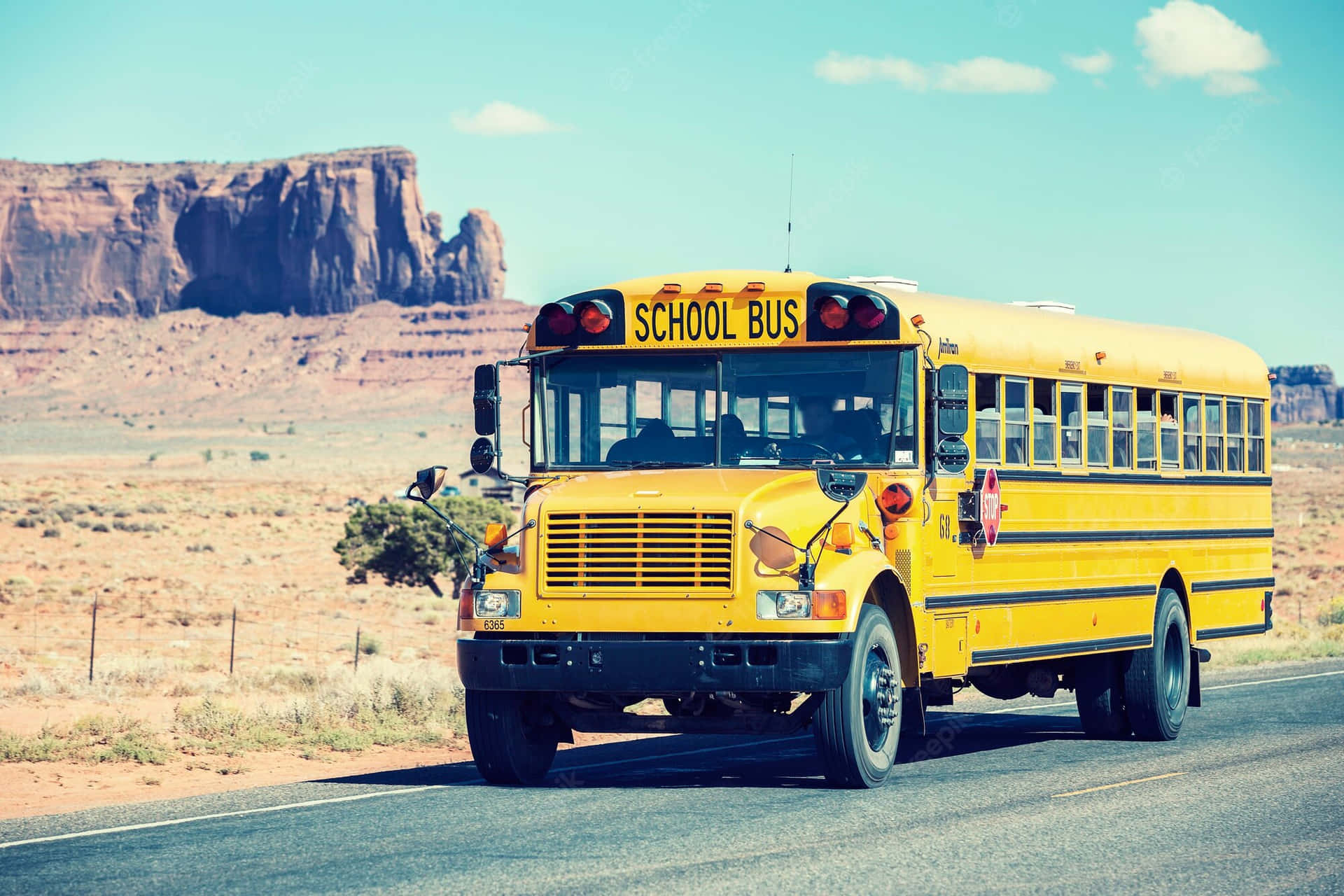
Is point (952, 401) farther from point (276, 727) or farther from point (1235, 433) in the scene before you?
point (276, 727)

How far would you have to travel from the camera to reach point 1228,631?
15.7 meters

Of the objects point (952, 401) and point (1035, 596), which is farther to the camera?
point (1035, 596)

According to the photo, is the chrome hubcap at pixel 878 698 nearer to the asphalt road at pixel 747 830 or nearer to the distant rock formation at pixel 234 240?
the asphalt road at pixel 747 830

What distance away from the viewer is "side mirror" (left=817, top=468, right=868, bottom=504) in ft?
34.0

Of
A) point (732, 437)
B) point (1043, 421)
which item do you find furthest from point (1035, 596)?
point (732, 437)

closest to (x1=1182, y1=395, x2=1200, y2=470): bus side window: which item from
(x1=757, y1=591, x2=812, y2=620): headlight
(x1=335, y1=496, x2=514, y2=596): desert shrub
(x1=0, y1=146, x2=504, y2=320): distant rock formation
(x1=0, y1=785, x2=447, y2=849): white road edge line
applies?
(x1=757, y1=591, x2=812, y2=620): headlight

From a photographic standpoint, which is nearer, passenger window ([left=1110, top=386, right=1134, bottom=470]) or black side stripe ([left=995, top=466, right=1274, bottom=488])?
black side stripe ([left=995, top=466, right=1274, bottom=488])

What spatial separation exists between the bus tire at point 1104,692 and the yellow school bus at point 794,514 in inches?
21.9

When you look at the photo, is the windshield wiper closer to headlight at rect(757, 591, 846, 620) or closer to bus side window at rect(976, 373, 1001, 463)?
headlight at rect(757, 591, 846, 620)

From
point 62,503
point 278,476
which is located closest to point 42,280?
point 278,476

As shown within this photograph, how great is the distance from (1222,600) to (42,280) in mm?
188234

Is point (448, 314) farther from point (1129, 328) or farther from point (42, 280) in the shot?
point (1129, 328)

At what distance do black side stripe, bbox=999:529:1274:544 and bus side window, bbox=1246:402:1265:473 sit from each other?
0.59 meters

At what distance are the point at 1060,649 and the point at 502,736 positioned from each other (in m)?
4.31
